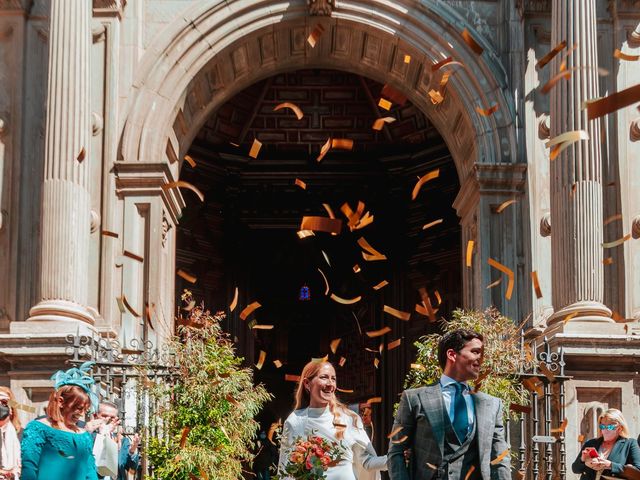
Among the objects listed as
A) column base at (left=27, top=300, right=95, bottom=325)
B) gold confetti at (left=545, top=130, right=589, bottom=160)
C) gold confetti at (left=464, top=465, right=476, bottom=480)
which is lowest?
gold confetti at (left=464, top=465, right=476, bottom=480)

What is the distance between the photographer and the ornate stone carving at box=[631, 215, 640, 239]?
20781 millimetres

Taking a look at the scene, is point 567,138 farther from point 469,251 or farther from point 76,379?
point 469,251

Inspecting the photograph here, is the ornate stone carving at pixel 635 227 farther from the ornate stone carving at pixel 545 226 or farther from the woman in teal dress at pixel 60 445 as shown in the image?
the woman in teal dress at pixel 60 445

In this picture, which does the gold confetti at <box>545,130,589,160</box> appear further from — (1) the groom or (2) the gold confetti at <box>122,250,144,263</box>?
(2) the gold confetti at <box>122,250,144,263</box>

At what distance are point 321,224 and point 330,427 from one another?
21.8m

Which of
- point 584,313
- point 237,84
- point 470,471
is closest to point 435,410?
point 470,471

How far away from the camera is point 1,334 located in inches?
742

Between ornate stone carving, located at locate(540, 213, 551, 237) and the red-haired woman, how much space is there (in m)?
10.6

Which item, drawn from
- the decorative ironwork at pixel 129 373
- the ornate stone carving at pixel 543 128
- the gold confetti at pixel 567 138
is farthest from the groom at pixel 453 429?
the ornate stone carving at pixel 543 128

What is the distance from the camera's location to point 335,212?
103 ft

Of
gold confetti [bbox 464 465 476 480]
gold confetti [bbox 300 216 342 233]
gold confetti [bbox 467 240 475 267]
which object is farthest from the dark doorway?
gold confetti [bbox 464 465 476 480]

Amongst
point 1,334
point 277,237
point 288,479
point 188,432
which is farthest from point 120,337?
point 277,237

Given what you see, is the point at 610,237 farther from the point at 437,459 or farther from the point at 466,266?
the point at 437,459

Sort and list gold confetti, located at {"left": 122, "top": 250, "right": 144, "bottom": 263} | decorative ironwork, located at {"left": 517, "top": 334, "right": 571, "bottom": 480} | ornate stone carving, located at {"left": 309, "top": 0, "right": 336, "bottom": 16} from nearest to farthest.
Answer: decorative ironwork, located at {"left": 517, "top": 334, "right": 571, "bottom": 480}, gold confetti, located at {"left": 122, "top": 250, "right": 144, "bottom": 263}, ornate stone carving, located at {"left": 309, "top": 0, "right": 336, "bottom": 16}
